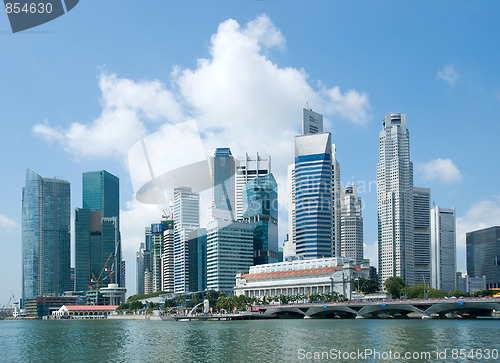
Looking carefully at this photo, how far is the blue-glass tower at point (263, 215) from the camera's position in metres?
175

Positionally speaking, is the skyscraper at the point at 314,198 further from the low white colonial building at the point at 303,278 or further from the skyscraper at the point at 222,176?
the skyscraper at the point at 222,176

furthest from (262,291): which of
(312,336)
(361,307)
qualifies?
(312,336)

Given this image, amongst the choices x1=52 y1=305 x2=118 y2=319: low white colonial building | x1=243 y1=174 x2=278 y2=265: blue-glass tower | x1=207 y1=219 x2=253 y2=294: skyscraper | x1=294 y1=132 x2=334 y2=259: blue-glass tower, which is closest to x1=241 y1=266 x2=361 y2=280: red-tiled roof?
x1=207 y1=219 x2=253 y2=294: skyscraper

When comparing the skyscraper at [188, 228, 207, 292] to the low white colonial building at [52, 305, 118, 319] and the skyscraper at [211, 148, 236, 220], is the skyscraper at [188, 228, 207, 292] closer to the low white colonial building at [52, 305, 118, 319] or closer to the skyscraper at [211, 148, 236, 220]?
the skyscraper at [211, 148, 236, 220]

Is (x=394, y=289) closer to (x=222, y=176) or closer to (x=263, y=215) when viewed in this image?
(x=263, y=215)

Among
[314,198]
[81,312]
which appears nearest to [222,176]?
[314,198]

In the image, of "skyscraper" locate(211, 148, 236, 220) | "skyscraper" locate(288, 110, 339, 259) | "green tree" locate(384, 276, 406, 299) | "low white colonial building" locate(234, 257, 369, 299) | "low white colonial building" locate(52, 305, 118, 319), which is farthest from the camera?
"skyscraper" locate(211, 148, 236, 220)

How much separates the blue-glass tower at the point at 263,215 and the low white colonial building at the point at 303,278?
77.3ft

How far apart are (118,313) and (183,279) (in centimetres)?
2311

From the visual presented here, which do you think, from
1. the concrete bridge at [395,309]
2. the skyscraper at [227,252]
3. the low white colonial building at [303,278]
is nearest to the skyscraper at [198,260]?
the skyscraper at [227,252]

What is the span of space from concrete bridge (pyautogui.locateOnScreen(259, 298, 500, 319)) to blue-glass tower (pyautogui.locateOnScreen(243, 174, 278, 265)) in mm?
60790

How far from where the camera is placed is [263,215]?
183 meters

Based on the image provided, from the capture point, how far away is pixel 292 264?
143 m

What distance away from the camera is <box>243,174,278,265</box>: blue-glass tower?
17538 centimetres
